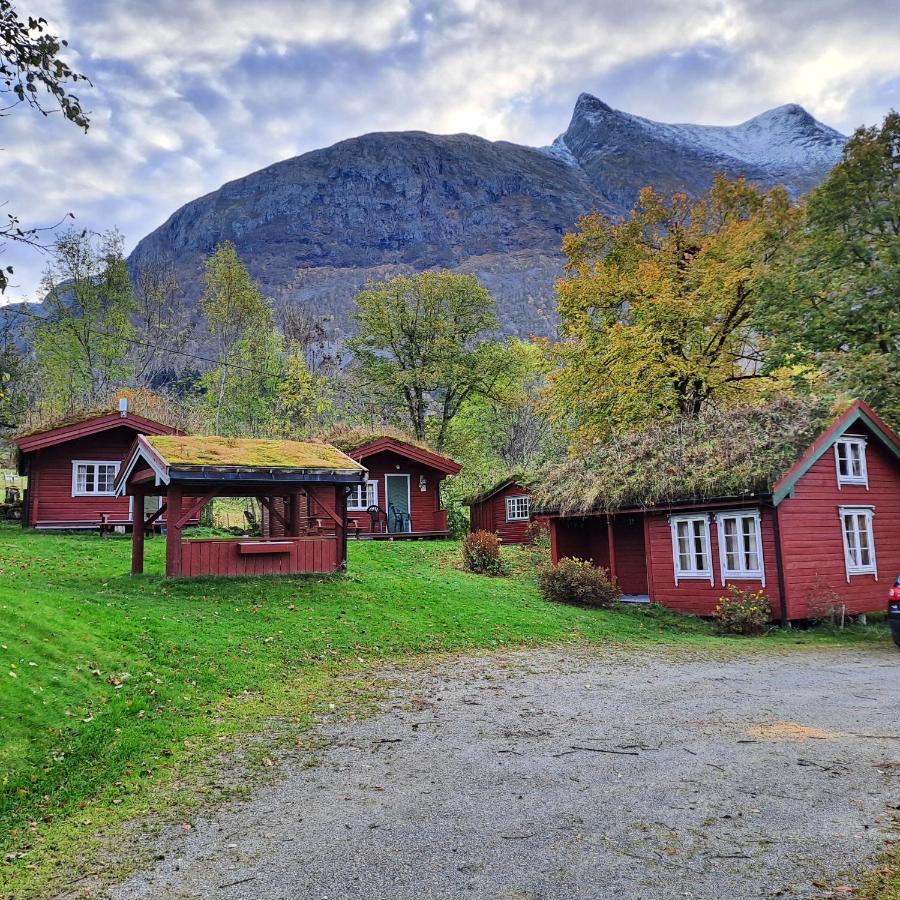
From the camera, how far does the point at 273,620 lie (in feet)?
43.2

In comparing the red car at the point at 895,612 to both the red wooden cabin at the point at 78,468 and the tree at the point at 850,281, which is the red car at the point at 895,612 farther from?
the red wooden cabin at the point at 78,468

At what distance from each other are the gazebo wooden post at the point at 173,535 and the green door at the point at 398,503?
597 inches

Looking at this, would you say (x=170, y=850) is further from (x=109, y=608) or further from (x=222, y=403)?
(x=222, y=403)

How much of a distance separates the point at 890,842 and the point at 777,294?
23974mm

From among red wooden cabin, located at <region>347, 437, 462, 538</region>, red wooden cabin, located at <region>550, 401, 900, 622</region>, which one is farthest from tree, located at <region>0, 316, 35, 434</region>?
red wooden cabin, located at <region>550, 401, 900, 622</region>

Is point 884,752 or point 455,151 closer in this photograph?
point 884,752

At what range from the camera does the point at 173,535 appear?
15.6m

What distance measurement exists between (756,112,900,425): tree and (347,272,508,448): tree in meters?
18.9

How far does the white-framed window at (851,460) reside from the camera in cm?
1833

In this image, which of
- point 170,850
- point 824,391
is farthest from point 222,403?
point 170,850

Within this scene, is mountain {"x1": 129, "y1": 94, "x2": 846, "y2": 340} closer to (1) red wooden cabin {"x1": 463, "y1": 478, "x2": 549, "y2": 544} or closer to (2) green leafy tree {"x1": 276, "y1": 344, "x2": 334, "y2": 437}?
(2) green leafy tree {"x1": 276, "y1": 344, "x2": 334, "y2": 437}

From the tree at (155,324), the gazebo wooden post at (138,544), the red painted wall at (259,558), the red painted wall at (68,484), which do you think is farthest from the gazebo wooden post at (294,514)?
the tree at (155,324)

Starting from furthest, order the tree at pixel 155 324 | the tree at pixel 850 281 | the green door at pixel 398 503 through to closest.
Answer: the tree at pixel 155 324 < the green door at pixel 398 503 < the tree at pixel 850 281

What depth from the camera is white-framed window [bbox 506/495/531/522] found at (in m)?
32.2
